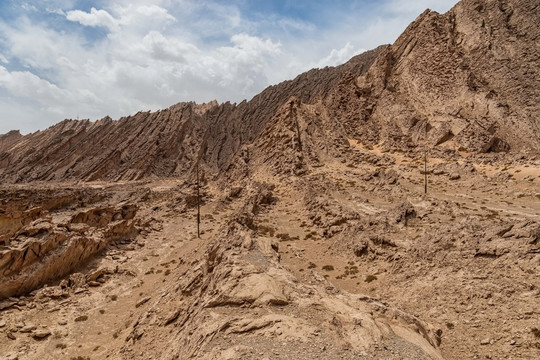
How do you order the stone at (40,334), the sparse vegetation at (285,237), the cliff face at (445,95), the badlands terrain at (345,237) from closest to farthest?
the badlands terrain at (345,237)
the stone at (40,334)
the sparse vegetation at (285,237)
the cliff face at (445,95)

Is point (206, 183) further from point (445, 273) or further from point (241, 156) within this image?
point (445, 273)

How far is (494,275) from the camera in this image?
12430 millimetres

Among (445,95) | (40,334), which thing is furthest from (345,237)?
(445,95)

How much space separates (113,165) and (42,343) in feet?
291

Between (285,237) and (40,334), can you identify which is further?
(285,237)

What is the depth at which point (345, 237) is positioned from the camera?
21688mm

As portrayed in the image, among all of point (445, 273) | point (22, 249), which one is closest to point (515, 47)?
point (445, 273)

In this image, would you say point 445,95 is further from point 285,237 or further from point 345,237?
point 285,237

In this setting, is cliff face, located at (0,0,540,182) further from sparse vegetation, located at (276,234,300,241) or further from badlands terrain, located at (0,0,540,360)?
sparse vegetation, located at (276,234,300,241)

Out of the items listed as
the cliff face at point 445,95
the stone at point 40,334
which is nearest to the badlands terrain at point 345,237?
the stone at point 40,334

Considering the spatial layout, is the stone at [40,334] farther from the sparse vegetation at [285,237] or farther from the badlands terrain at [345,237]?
the sparse vegetation at [285,237]

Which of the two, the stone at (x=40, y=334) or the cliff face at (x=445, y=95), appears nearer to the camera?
the stone at (x=40, y=334)

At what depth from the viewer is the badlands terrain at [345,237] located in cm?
956

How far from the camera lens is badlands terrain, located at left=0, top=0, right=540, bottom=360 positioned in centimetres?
956
